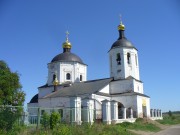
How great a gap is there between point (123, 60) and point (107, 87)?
3.88 metres

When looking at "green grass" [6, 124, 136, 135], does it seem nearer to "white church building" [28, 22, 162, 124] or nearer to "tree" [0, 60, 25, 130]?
"tree" [0, 60, 25, 130]

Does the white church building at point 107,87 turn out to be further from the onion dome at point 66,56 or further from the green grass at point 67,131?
the green grass at point 67,131

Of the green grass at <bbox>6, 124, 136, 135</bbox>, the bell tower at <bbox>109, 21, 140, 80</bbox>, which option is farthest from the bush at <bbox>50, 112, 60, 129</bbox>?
the bell tower at <bbox>109, 21, 140, 80</bbox>

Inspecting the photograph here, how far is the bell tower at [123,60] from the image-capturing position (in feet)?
101

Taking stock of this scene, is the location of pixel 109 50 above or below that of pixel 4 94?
above

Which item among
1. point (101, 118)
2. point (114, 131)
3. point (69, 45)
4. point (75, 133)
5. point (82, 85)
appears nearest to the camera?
point (75, 133)

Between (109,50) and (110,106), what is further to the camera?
(109,50)

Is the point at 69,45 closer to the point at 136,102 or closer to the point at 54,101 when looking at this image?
the point at 54,101

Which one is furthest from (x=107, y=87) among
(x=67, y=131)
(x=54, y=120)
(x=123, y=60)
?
(x=67, y=131)

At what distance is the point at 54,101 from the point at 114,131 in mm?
16634

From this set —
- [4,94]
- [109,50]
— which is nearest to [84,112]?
[4,94]

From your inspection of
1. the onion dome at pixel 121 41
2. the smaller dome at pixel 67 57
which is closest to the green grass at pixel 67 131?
the onion dome at pixel 121 41

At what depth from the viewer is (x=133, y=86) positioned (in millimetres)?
29344

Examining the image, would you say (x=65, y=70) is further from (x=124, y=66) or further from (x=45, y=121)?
(x=45, y=121)
